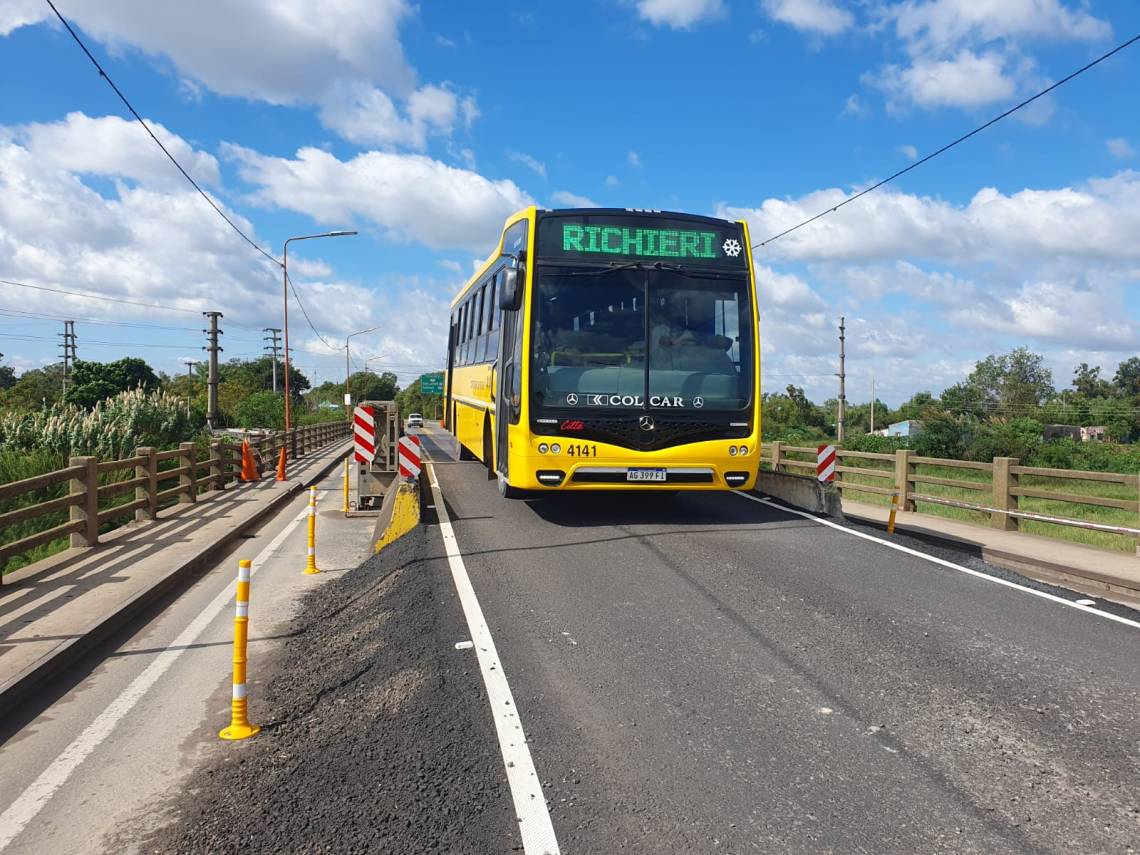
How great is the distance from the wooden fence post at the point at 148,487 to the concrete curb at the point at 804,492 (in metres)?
9.46

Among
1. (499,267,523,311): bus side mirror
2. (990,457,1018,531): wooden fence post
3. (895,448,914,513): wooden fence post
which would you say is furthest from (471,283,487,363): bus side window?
(990,457,1018,531): wooden fence post

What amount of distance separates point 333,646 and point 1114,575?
767 cm

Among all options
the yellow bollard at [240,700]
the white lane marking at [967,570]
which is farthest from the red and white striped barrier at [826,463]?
the yellow bollard at [240,700]

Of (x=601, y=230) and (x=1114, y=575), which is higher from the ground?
(x=601, y=230)

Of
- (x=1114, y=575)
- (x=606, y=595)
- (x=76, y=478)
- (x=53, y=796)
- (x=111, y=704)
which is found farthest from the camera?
(x=76, y=478)

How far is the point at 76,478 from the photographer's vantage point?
10648 mm

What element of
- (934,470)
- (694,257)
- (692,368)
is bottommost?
(934,470)

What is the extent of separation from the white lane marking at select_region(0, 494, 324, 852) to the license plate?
4.76m

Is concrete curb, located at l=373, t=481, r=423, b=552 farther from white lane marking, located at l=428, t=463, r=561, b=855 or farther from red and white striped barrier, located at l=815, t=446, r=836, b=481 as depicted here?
red and white striped barrier, located at l=815, t=446, r=836, b=481

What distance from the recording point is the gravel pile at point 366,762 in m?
3.70

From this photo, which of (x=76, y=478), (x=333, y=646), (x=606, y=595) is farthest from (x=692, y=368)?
(x=76, y=478)

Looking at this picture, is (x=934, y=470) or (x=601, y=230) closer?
(x=601, y=230)

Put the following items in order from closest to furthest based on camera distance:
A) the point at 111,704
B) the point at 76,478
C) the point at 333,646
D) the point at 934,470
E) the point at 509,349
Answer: the point at 111,704, the point at 333,646, the point at 76,478, the point at 509,349, the point at 934,470

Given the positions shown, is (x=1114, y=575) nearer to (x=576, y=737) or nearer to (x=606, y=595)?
(x=606, y=595)
